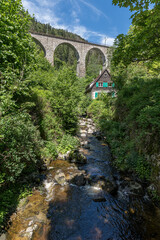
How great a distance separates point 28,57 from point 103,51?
3872 cm

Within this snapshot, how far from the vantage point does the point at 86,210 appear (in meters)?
4.52

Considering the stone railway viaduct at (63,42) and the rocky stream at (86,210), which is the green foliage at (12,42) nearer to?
the rocky stream at (86,210)

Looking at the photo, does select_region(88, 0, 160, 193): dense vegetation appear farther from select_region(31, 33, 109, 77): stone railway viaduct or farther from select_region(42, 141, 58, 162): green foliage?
select_region(31, 33, 109, 77): stone railway viaduct

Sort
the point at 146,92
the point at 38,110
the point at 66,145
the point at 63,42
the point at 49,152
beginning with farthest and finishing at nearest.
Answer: the point at 63,42 < the point at 66,145 < the point at 146,92 < the point at 38,110 < the point at 49,152

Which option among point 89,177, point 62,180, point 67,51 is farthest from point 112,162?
point 67,51

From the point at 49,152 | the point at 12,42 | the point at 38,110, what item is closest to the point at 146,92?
the point at 38,110

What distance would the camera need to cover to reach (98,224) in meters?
3.99

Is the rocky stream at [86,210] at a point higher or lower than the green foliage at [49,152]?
lower

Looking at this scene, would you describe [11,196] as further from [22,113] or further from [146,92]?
[146,92]

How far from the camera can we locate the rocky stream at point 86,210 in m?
3.64

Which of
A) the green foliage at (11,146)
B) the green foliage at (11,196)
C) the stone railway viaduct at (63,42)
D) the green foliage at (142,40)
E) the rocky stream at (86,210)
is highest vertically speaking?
the stone railway viaduct at (63,42)

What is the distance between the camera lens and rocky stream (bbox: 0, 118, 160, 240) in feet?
11.9

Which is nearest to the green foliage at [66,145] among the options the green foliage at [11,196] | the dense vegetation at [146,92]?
the dense vegetation at [146,92]

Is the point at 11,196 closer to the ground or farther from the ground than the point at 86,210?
farther from the ground
